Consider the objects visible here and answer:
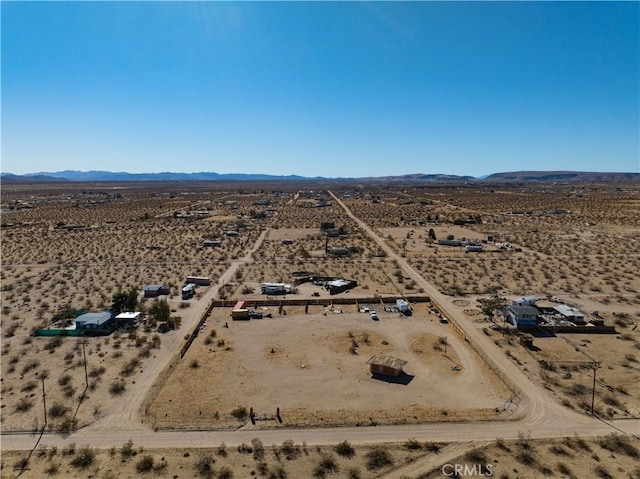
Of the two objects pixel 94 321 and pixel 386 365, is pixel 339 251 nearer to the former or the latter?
pixel 94 321

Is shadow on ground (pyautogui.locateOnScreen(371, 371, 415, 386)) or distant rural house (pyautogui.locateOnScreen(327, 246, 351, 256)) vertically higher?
distant rural house (pyautogui.locateOnScreen(327, 246, 351, 256))

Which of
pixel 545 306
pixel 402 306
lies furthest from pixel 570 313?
pixel 402 306

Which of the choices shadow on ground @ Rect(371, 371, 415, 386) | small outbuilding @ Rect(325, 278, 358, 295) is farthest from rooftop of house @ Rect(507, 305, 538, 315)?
small outbuilding @ Rect(325, 278, 358, 295)

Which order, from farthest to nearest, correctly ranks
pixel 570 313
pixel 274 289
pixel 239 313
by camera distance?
pixel 274 289
pixel 239 313
pixel 570 313

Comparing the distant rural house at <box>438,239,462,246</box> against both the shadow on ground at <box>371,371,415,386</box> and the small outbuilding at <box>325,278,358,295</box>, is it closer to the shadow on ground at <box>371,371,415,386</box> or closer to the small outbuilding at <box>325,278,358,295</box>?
the small outbuilding at <box>325,278,358,295</box>

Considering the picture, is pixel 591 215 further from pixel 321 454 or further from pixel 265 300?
pixel 321 454

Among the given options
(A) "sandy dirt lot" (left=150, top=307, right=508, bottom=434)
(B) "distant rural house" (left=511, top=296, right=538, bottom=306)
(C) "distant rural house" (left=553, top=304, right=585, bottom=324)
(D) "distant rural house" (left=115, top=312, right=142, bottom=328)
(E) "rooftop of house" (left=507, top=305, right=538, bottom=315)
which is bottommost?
(A) "sandy dirt lot" (left=150, top=307, right=508, bottom=434)

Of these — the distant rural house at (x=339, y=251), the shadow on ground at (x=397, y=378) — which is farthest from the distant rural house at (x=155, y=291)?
the distant rural house at (x=339, y=251)
